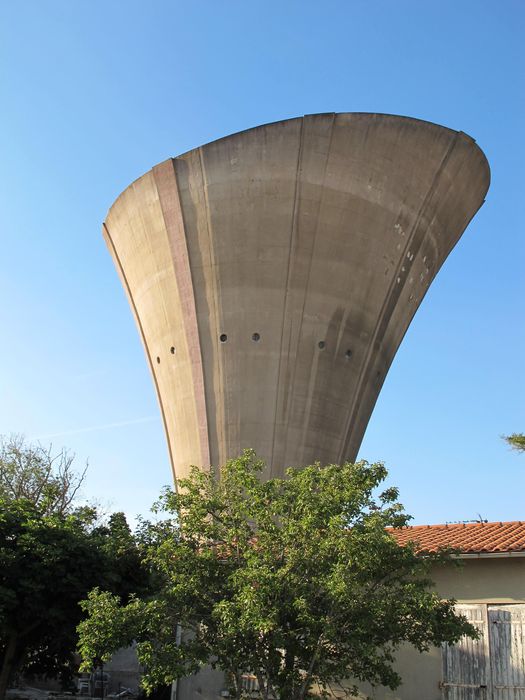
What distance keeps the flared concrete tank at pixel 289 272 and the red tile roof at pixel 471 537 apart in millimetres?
4490

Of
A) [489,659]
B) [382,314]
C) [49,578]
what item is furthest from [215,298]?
[489,659]

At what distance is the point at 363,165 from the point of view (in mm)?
17844

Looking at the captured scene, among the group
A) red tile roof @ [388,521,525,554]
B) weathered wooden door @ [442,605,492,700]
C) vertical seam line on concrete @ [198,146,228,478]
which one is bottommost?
weathered wooden door @ [442,605,492,700]

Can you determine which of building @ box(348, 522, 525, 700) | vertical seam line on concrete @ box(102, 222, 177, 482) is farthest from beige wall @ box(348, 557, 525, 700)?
vertical seam line on concrete @ box(102, 222, 177, 482)

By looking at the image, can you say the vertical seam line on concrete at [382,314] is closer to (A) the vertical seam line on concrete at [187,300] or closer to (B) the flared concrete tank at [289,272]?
(B) the flared concrete tank at [289,272]

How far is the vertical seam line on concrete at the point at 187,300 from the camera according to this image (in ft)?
58.4

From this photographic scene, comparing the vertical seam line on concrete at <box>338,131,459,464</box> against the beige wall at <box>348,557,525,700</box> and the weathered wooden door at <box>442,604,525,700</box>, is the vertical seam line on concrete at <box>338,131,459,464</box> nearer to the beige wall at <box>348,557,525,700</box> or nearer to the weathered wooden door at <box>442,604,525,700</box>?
the beige wall at <box>348,557,525,700</box>

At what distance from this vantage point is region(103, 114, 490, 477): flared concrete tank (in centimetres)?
1756

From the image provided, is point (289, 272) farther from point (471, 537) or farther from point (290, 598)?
point (290, 598)

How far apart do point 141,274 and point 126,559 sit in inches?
344

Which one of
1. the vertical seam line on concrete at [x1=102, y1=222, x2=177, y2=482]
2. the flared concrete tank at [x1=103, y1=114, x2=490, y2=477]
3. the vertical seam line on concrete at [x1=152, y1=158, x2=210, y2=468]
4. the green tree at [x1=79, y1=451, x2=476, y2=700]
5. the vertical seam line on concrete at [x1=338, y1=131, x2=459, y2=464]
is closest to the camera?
the green tree at [x1=79, y1=451, x2=476, y2=700]

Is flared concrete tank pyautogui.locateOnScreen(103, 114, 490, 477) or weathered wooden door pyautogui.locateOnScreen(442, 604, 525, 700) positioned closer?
weathered wooden door pyautogui.locateOnScreen(442, 604, 525, 700)

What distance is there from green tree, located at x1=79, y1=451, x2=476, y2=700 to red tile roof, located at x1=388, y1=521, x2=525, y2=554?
109 cm

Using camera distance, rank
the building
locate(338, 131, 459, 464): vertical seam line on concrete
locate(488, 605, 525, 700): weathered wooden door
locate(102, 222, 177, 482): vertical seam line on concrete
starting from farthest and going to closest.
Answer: locate(102, 222, 177, 482): vertical seam line on concrete < locate(338, 131, 459, 464): vertical seam line on concrete < the building < locate(488, 605, 525, 700): weathered wooden door
